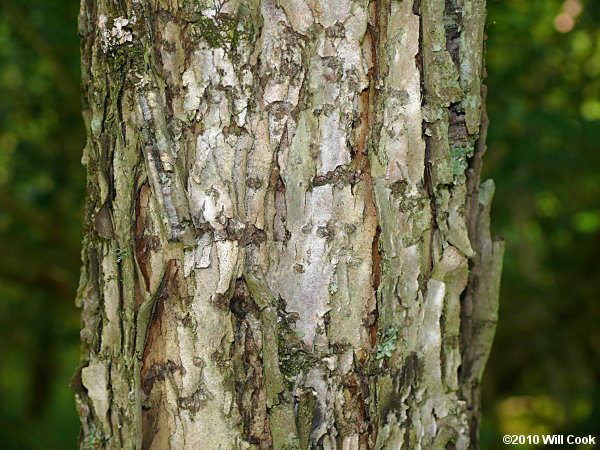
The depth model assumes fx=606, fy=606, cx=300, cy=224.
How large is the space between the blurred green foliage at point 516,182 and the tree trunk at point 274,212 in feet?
4.13

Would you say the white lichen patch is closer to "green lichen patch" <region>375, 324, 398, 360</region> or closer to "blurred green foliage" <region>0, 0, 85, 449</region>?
"green lichen patch" <region>375, 324, 398, 360</region>

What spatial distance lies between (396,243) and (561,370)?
3628 mm

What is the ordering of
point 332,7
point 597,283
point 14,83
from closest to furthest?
point 332,7, point 597,283, point 14,83

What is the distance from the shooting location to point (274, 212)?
1.02 meters

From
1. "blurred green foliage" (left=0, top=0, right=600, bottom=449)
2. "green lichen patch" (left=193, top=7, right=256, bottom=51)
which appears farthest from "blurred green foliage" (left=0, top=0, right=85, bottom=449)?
"green lichen patch" (left=193, top=7, right=256, bottom=51)

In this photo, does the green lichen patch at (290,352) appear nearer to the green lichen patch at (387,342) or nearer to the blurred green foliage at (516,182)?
the green lichen patch at (387,342)

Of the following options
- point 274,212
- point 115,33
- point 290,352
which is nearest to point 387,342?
point 290,352

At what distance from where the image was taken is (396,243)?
1041 millimetres

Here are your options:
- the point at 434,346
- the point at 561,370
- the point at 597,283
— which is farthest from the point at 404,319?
the point at 561,370

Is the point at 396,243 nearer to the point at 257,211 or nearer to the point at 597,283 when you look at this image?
the point at 257,211

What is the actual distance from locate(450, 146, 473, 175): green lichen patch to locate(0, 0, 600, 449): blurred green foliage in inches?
45.1

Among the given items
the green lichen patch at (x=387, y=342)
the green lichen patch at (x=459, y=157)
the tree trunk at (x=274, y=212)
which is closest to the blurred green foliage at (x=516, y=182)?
the green lichen patch at (x=459, y=157)

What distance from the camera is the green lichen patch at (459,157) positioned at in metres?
1.11

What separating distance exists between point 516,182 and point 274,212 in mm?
1935
